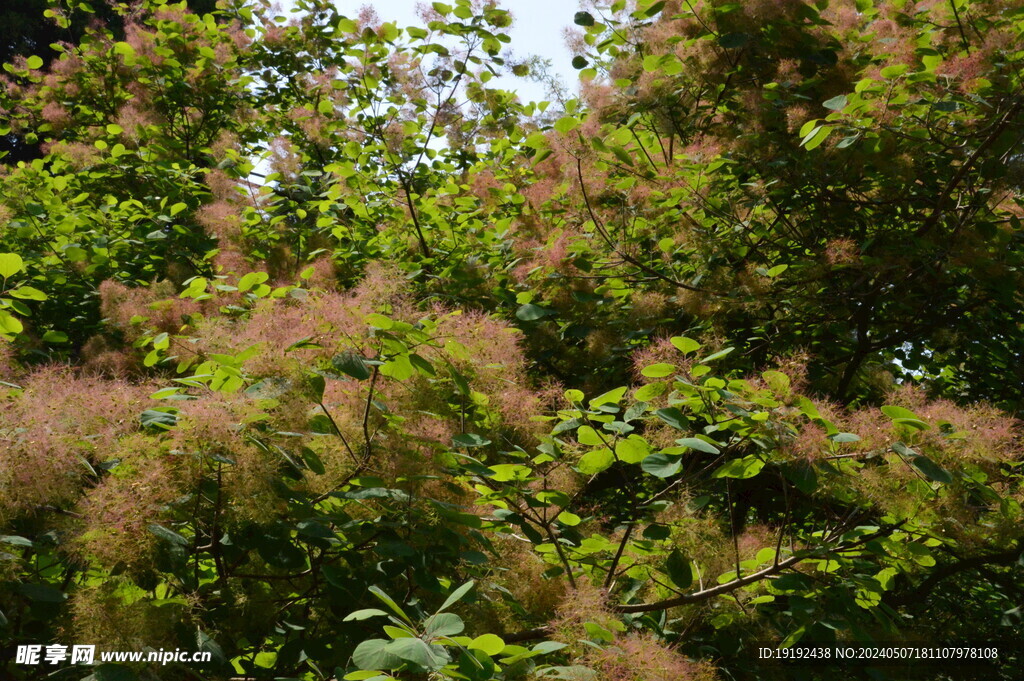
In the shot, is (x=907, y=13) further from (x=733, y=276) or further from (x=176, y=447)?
(x=176, y=447)

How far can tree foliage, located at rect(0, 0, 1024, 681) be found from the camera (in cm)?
194

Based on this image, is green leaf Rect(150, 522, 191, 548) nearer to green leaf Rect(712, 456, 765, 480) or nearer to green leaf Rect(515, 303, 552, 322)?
green leaf Rect(712, 456, 765, 480)

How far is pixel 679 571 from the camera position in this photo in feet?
7.80

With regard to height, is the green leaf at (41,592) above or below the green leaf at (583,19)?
below

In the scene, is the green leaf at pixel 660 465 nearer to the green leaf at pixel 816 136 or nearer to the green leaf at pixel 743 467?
the green leaf at pixel 743 467

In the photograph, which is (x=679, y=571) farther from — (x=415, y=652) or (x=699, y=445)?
(x=415, y=652)

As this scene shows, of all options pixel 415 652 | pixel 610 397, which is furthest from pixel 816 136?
pixel 415 652

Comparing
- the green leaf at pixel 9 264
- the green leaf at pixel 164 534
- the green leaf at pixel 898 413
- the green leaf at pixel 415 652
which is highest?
the green leaf at pixel 9 264

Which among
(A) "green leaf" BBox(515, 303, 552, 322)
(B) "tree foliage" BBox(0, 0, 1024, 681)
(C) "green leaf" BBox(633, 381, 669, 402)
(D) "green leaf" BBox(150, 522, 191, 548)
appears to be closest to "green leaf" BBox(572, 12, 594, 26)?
(B) "tree foliage" BBox(0, 0, 1024, 681)

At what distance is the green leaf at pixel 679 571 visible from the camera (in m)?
2.36

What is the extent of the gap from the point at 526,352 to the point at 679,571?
66.3 inches

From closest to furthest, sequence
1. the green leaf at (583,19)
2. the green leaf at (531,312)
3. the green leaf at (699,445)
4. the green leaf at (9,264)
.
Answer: the green leaf at (699,445)
the green leaf at (9,264)
the green leaf at (531,312)
the green leaf at (583,19)

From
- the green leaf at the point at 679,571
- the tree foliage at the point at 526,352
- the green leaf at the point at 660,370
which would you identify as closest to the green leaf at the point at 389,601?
the tree foliage at the point at 526,352

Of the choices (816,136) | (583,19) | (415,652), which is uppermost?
(583,19)
